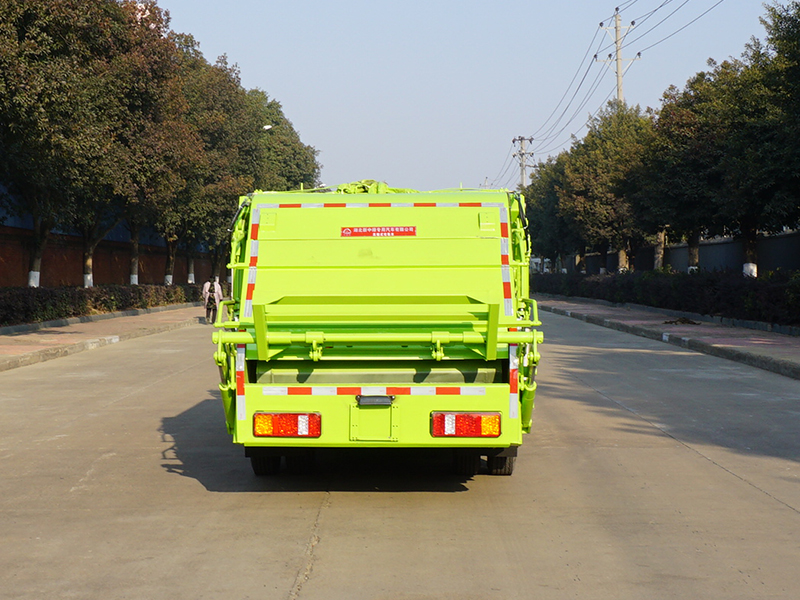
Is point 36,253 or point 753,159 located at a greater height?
point 753,159

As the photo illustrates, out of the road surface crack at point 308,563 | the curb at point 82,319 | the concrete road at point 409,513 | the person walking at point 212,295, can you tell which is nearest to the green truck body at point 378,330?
the concrete road at point 409,513

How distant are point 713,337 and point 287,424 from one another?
17.3 meters

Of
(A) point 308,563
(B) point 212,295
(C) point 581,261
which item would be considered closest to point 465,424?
(A) point 308,563

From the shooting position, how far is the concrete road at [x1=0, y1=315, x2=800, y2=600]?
512 cm

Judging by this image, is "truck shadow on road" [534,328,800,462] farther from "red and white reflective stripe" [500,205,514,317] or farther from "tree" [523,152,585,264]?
"tree" [523,152,585,264]

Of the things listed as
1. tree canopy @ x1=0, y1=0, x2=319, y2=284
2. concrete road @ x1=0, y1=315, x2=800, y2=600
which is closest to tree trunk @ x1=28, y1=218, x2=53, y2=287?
tree canopy @ x1=0, y1=0, x2=319, y2=284

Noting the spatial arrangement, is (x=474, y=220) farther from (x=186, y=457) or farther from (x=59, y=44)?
(x=59, y=44)

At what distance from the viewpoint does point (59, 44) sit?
20.4 metres

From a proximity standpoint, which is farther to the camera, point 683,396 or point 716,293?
point 716,293

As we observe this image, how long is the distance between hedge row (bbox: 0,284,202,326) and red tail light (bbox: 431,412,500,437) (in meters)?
21.2

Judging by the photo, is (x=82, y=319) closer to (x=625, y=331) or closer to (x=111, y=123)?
(x=111, y=123)

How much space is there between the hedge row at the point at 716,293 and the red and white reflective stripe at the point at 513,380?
1716 centimetres


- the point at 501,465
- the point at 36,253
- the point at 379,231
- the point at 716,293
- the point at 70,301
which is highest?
the point at 36,253

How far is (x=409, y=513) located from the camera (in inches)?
262
